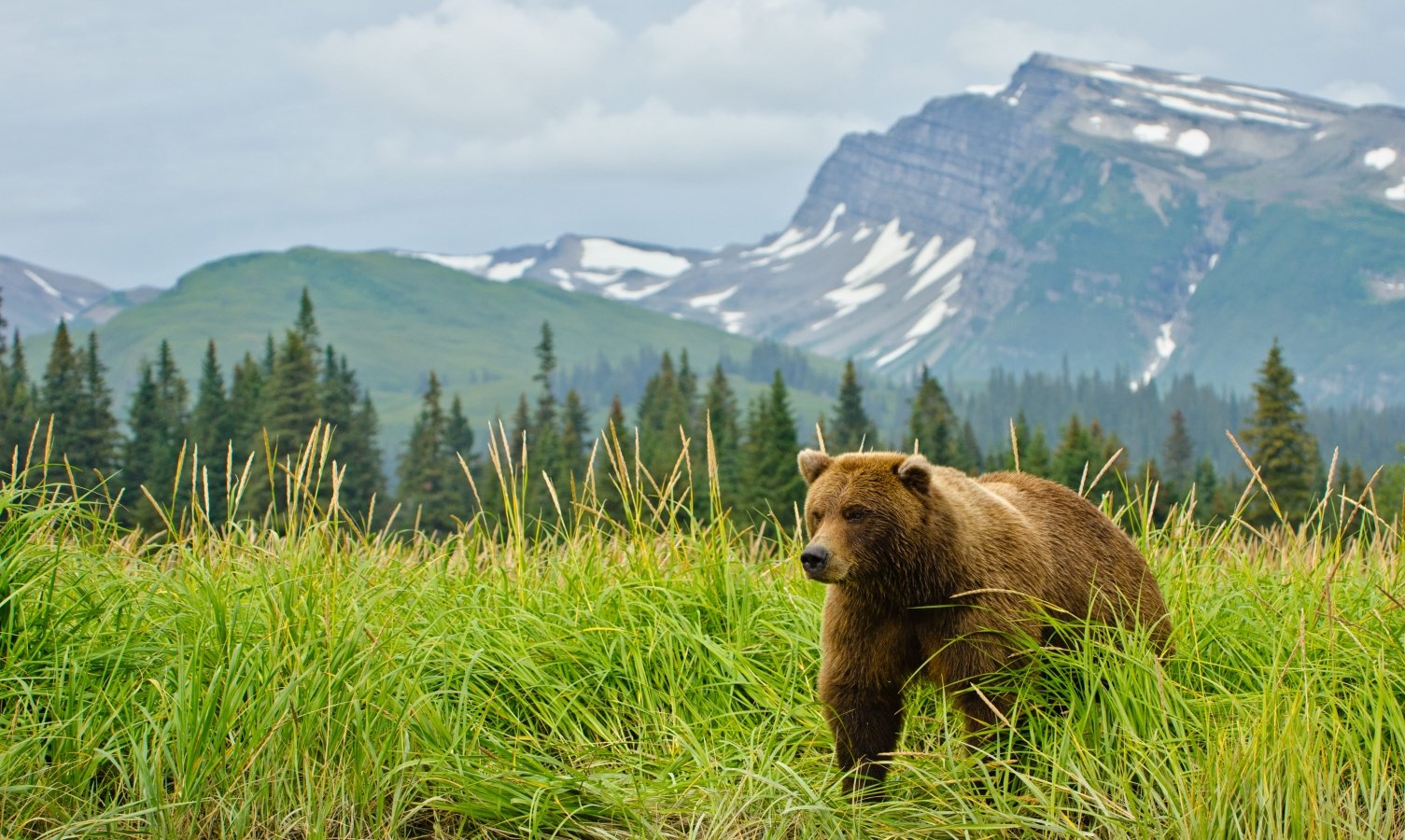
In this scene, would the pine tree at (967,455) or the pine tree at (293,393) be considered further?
the pine tree at (967,455)

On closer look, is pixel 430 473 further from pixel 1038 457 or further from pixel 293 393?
pixel 1038 457

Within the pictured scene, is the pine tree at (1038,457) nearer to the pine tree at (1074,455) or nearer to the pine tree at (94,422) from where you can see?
the pine tree at (1074,455)

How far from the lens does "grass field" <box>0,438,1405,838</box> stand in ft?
16.8

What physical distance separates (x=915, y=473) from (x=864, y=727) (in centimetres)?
117

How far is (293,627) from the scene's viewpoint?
5.93 meters

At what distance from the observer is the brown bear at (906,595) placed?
18.3 feet

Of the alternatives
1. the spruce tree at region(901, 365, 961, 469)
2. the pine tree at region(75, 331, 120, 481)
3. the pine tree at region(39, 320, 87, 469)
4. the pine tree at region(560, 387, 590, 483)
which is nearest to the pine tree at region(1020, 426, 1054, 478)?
the spruce tree at region(901, 365, 961, 469)

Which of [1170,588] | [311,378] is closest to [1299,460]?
[1170,588]

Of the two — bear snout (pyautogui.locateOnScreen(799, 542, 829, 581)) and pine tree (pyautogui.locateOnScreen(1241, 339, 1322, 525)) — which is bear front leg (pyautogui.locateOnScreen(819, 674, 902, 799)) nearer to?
bear snout (pyautogui.locateOnScreen(799, 542, 829, 581))

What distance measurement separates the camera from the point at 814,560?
17.5ft

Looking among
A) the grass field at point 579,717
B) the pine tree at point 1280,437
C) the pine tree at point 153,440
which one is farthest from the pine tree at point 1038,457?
the grass field at point 579,717

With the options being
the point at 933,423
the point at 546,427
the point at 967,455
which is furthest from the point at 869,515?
the point at 967,455

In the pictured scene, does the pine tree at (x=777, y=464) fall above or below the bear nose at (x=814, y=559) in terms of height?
below

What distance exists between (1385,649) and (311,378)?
90.9m
